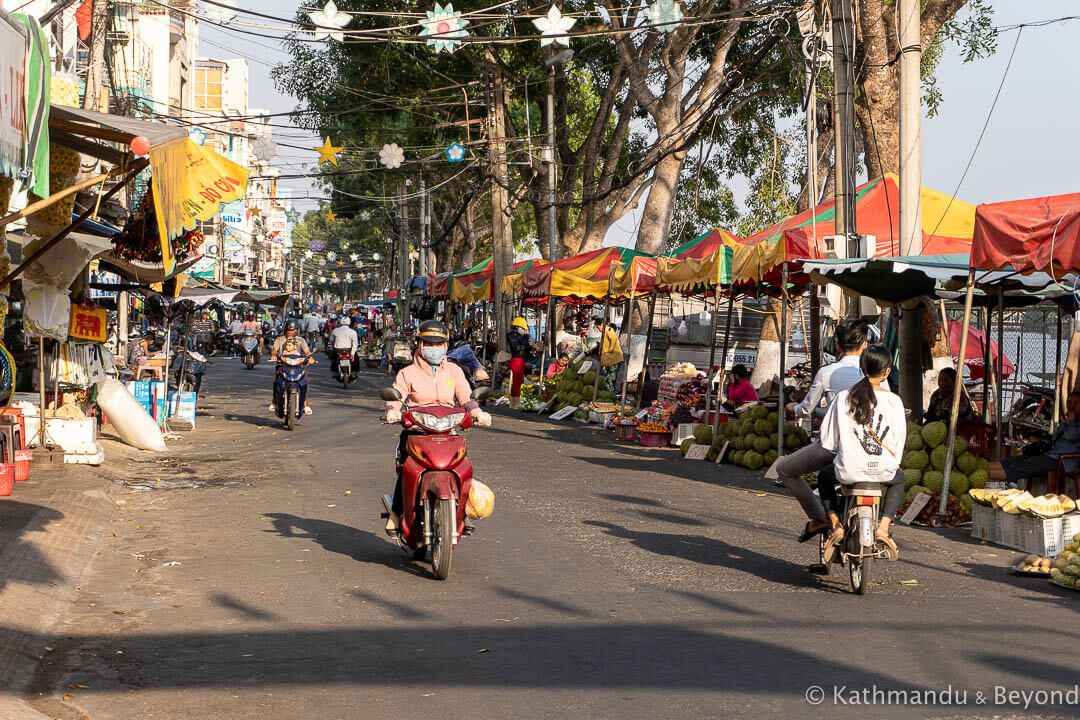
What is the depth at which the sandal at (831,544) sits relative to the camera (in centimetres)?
760

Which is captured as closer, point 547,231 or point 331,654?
point 331,654

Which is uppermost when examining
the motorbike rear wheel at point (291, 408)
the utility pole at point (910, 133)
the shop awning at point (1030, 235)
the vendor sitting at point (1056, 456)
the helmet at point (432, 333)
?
the utility pole at point (910, 133)

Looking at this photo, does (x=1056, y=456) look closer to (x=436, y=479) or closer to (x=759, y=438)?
(x=759, y=438)

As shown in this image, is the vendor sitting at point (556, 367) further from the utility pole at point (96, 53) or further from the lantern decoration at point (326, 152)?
the utility pole at point (96, 53)

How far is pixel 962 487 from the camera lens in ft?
36.1

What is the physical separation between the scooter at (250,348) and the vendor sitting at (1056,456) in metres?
32.2

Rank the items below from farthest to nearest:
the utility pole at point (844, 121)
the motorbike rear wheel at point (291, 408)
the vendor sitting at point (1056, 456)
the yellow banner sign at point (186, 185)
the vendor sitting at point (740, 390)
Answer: the motorbike rear wheel at point (291, 408) < the vendor sitting at point (740, 390) < the utility pole at point (844, 121) < the vendor sitting at point (1056, 456) < the yellow banner sign at point (186, 185)

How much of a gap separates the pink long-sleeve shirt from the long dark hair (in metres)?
2.61

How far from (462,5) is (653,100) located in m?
5.19

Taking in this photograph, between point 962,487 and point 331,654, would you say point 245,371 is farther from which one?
point 331,654

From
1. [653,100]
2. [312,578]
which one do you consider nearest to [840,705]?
[312,578]

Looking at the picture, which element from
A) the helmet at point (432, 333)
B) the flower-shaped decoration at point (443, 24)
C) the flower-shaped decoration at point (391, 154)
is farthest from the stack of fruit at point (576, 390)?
the helmet at point (432, 333)

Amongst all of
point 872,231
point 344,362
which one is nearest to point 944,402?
point 872,231

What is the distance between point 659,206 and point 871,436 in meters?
17.9
